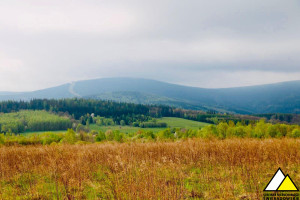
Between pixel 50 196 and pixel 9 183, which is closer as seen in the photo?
pixel 50 196

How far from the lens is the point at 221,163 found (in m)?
9.92

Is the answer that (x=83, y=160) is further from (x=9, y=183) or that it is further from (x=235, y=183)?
(x=235, y=183)

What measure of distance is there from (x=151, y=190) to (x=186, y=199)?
1.14 m

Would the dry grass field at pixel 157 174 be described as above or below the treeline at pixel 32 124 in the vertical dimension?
above

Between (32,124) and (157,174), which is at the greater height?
(157,174)

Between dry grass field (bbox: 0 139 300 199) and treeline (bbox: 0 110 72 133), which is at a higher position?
dry grass field (bbox: 0 139 300 199)

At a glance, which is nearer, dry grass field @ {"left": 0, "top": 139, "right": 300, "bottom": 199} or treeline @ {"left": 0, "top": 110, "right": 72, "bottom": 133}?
dry grass field @ {"left": 0, "top": 139, "right": 300, "bottom": 199}

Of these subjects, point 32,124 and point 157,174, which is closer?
point 157,174

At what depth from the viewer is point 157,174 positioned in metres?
8.35

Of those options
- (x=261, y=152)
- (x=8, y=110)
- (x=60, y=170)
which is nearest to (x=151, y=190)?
(x=60, y=170)

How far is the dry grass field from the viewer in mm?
6887

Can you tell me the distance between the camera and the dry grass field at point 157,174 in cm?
689

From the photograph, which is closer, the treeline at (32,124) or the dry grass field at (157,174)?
the dry grass field at (157,174)

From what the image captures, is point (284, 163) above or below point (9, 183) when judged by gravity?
above
